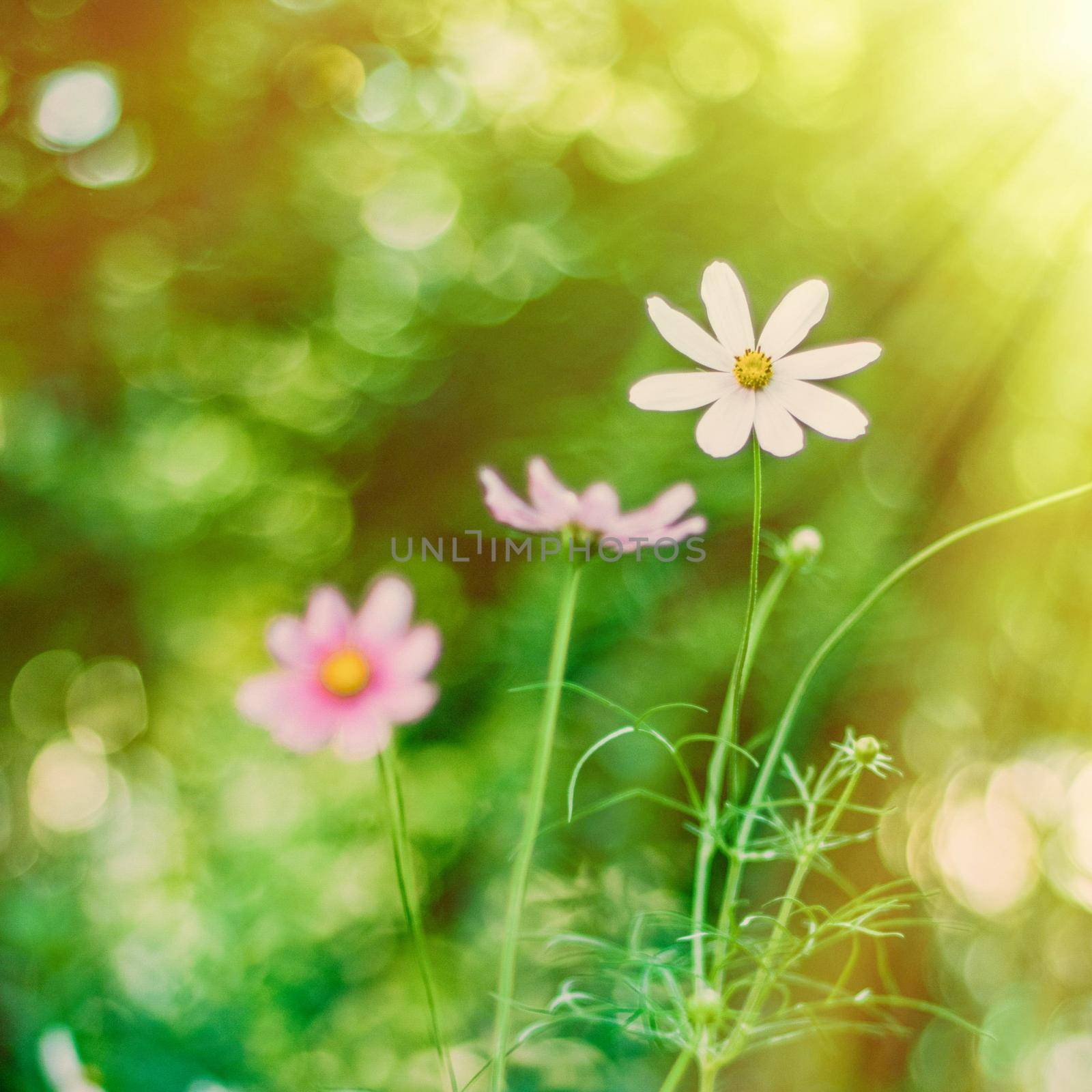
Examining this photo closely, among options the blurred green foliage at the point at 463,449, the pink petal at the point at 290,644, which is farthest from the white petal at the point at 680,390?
the blurred green foliage at the point at 463,449

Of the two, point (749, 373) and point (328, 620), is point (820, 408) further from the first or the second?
point (328, 620)

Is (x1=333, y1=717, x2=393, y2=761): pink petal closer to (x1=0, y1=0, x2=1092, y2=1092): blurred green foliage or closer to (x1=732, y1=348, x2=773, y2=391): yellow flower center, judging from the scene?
(x1=732, y1=348, x2=773, y2=391): yellow flower center

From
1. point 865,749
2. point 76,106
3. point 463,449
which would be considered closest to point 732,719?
point 865,749

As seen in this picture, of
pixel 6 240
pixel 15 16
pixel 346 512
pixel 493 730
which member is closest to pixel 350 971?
pixel 493 730

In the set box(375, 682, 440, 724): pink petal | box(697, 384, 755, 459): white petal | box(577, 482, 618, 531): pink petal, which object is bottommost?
box(375, 682, 440, 724): pink petal

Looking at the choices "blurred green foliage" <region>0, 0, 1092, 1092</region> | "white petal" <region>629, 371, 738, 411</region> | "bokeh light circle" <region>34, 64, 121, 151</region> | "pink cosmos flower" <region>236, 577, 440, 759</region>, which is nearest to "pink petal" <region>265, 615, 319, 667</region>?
"pink cosmos flower" <region>236, 577, 440, 759</region>

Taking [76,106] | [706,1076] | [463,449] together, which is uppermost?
[76,106]

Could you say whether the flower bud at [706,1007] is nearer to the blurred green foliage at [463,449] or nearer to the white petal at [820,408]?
the white petal at [820,408]
